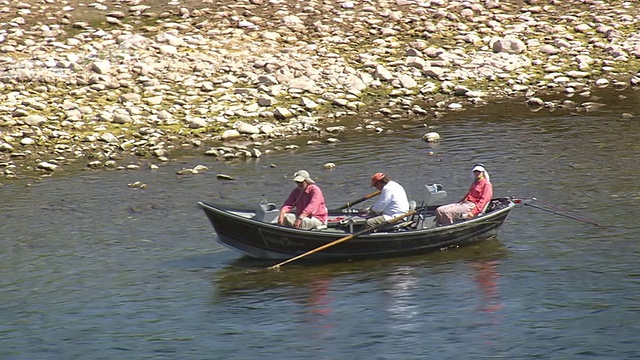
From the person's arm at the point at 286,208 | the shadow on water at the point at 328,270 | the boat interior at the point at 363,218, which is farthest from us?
the boat interior at the point at 363,218

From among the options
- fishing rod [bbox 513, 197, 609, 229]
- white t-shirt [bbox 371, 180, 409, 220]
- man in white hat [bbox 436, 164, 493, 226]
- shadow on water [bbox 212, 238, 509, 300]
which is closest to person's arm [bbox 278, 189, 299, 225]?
shadow on water [bbox 212, 238, 509, 300]

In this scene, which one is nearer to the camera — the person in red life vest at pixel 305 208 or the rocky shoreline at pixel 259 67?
the person in red life vest at pixel 305 208

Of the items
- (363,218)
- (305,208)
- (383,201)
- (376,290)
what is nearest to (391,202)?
(383,201)

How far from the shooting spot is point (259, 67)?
35.2m

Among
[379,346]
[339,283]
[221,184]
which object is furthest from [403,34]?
[379,346]

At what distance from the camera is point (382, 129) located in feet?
106

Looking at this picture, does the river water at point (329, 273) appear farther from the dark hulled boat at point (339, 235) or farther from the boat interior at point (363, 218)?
the boat interior at point (363, 218)

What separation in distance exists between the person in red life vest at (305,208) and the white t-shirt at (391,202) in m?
1.16

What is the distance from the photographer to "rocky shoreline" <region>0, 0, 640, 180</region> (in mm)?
31234

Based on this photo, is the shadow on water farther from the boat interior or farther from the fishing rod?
the fishing rod

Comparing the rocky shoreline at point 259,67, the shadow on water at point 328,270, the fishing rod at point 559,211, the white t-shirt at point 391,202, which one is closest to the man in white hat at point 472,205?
the shadow on water at point 328,270

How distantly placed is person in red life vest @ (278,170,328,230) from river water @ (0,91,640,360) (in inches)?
34.3

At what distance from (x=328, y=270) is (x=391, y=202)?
1932 mm

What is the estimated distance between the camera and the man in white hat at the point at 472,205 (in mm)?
21797
